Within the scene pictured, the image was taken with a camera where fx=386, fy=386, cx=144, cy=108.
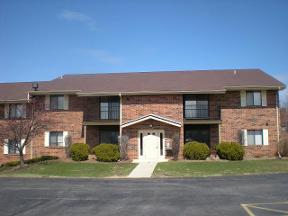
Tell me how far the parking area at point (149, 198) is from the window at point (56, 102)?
586 inches

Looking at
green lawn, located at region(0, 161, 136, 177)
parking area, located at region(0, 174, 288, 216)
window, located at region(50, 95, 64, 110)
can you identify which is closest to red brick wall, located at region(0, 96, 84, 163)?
window, located at region(50, 95, 64, 110)

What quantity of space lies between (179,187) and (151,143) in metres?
13.8

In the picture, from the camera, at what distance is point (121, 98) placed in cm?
3014

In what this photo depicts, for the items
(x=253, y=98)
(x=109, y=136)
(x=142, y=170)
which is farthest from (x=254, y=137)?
(x=109, y=136)

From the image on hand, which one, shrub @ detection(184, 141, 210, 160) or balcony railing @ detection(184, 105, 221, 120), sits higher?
balcony railing @ detection(184, 105, 221, 120)

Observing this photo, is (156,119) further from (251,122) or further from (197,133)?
(251,122)

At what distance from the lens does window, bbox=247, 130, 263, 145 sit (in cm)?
2980

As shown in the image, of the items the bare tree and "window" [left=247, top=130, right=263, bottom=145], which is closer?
the bare tree

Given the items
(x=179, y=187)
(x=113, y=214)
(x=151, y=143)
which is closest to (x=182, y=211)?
(x=113, y=214)

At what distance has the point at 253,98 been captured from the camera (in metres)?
30.2

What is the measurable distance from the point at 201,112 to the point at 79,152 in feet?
32.9

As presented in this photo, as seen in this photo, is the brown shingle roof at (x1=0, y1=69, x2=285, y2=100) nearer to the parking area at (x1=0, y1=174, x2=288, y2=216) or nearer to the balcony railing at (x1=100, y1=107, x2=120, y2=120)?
the balcony railing at (x1=100, y1=107, x2=120, y2=120)

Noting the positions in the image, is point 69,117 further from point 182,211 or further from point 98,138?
point 182,211

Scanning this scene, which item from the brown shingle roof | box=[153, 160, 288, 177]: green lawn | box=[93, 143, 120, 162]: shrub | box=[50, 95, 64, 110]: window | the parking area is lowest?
the parking area
